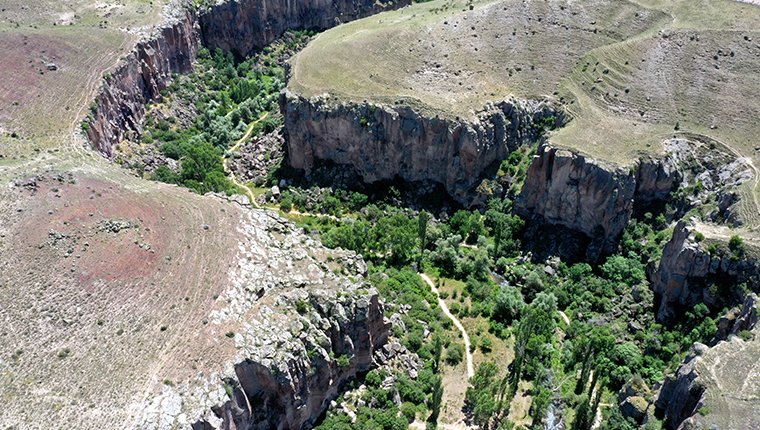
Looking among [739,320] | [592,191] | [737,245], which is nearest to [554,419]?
[739,320]

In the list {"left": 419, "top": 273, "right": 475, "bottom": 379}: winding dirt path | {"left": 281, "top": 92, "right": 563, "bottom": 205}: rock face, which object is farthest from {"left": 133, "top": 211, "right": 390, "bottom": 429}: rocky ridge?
{"left": 281, "top": 92, "right": 563, "bottom": 205}: rock face

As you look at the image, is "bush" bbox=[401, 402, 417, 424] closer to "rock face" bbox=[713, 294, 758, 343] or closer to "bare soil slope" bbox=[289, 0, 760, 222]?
"rock face" bbox=[713, 294, 758, 343]

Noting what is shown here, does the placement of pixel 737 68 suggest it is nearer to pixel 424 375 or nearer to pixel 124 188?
pixel 424 375

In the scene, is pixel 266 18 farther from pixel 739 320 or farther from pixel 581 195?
pixel 739 320

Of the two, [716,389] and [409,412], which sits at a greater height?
[716,389]

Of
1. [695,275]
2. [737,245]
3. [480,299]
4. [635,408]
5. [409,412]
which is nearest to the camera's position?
[635,408]

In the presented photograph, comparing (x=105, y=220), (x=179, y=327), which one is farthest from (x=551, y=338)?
(x=105, y=220)
